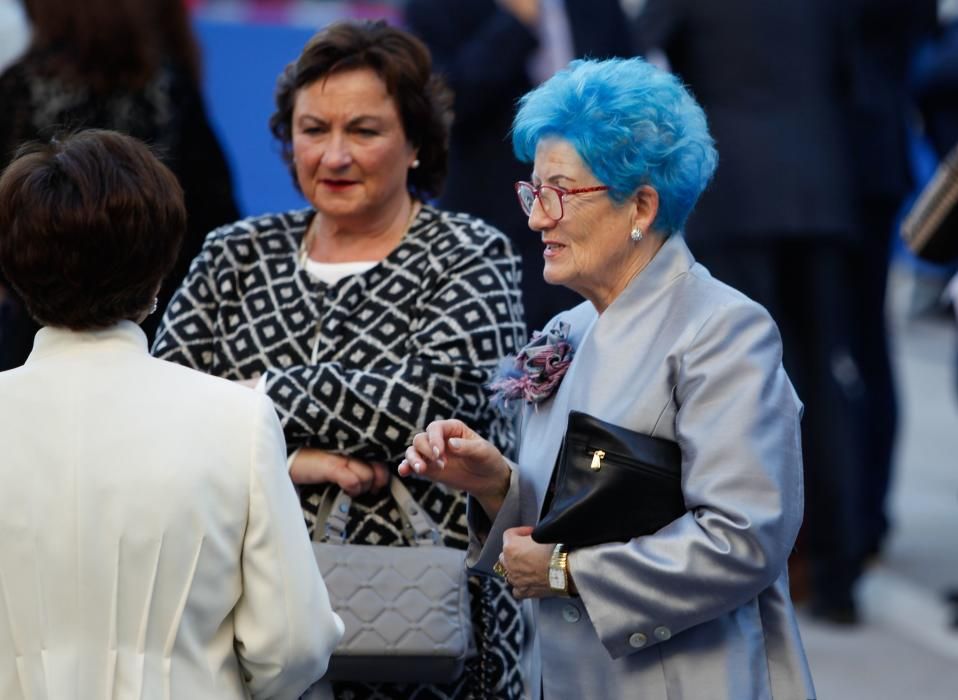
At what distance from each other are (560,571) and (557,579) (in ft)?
Answer: 0.05

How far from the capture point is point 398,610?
3.28m

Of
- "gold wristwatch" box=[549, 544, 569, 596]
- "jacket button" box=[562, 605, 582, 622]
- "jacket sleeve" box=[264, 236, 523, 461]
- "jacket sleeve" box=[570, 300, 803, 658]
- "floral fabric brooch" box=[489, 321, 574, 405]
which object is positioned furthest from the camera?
"jacket sleeve" box=[264, 236, 523, 461]

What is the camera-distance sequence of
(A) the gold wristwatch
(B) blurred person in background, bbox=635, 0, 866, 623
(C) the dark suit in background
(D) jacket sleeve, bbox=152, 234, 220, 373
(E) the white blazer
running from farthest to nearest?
(B) blurred person in background, bbox=635, 0, 866, 623, (C) the dark suit in background, (D) jacket sleeve, bbox=152, 234, 220, 373, (A) the gold wristwatch, (E) the white blazer

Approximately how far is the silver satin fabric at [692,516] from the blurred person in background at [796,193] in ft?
10.1

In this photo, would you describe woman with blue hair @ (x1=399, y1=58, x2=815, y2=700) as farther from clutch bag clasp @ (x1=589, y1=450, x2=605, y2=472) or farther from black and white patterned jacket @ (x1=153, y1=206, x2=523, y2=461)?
black and white patterned jacket @ (x1=153, y1=206, x2=523, y2=461)

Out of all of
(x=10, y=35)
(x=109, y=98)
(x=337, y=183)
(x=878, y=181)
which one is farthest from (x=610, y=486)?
(x=10, y=35)

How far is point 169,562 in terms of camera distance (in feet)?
8.11

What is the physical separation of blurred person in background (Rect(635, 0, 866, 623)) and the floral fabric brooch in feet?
9.52

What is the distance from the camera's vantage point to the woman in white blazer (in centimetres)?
246

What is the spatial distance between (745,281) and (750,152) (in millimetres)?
471

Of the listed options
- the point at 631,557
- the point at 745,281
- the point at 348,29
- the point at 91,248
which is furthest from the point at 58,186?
the point at 745,281

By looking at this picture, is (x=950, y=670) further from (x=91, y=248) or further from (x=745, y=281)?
(x=91, y=248)

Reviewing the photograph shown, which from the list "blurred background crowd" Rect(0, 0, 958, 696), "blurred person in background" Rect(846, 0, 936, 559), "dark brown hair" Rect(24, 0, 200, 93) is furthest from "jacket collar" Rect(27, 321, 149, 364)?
"blurred person in background" Rect(846, 0, 936, 559)

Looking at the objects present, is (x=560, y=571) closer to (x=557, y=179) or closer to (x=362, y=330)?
(x=557, y=179)
